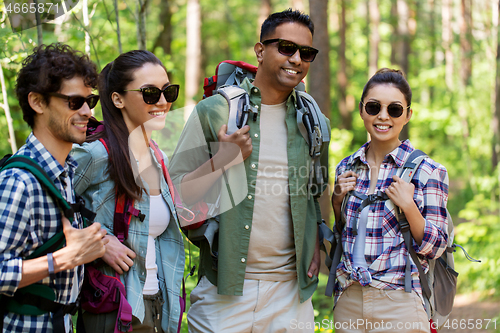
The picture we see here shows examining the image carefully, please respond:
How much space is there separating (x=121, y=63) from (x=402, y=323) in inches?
97.8

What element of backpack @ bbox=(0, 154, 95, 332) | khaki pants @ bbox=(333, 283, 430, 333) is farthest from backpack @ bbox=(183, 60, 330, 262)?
backpack @ bbox=(0, 154, 95, 332)

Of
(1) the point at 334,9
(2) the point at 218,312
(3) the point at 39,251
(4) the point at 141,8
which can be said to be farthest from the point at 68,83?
(1) the point at 334,9

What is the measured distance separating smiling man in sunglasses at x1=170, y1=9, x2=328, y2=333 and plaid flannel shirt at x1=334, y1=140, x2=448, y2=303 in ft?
0.84

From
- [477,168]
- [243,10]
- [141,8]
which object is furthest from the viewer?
[243,10]

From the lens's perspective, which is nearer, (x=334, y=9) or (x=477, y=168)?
(x=477, y=168)

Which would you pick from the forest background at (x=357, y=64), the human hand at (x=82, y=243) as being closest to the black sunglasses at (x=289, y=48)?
the forest background at (x=357, y=64)

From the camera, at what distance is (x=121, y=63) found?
266 centimetres

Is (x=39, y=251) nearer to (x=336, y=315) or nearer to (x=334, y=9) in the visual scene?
(x=336, y=315)

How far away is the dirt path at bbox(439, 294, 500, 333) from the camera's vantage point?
643 centimetres

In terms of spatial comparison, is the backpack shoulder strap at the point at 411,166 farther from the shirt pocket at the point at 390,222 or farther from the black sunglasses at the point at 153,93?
the black sunglasses at the point at 153,93

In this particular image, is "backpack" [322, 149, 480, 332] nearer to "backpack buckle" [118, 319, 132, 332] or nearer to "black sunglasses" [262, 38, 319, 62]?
"black sunglasses" [262, 38, 319, 62]

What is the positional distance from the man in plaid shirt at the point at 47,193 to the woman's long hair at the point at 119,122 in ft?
0.84

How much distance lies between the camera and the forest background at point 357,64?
200 inches

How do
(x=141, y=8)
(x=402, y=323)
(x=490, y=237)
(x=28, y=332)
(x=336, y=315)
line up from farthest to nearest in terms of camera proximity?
(x=490, y=237), (x=141, y=8), (x=336, y=315), (x=402, y=323), (x=28, y=332)
